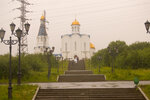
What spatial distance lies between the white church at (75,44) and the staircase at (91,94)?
57.5 m

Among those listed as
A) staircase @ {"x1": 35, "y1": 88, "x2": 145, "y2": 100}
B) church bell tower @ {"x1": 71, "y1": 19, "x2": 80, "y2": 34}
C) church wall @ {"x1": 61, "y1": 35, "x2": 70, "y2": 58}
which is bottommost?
staircase @ {"x1": 35, "y1": 88, "x2": 145, "y2": 100}

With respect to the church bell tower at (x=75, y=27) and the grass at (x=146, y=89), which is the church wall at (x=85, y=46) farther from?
the grass at (x=146, y=89)

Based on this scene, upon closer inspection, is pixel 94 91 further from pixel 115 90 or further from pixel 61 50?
pixel 61 50

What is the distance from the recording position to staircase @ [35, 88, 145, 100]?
44.9 ft

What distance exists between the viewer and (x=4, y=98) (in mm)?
13406

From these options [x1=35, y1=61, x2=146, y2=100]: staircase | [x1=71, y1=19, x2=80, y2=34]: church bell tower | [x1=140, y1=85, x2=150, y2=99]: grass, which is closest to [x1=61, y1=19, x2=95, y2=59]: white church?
[x1=71, y1=19, x2=80, y2=34]: church bell tower

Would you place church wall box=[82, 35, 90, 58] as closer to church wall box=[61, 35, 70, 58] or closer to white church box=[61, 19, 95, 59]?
white church box=[61, 19, 95, 59]

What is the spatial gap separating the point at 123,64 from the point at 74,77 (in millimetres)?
15735

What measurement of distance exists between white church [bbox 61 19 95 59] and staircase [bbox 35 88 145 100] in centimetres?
5752

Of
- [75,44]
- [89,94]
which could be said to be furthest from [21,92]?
[75,44]

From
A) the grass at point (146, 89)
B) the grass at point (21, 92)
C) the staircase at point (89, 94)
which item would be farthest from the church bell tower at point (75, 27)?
the staircase at point (89, 94)

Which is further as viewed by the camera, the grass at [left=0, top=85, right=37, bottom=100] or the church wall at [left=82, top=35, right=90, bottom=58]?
the church wall at [left=82, top=35, right=90, bottom=58]

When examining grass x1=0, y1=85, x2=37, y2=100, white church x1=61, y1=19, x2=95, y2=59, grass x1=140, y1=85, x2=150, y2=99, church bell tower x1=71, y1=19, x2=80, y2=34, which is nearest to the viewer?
grass x1=0, y1=85, x2=37, y2=100

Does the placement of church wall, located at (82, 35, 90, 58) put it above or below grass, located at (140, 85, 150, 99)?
above
